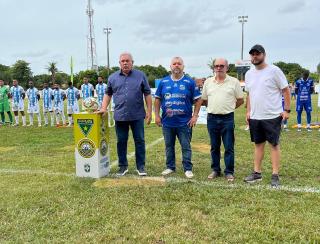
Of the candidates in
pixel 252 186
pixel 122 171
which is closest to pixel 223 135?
pixel 252 186

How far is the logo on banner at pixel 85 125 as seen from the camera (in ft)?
21.0

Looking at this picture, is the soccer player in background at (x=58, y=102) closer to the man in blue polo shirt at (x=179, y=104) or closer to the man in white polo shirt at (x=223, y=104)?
the man in blue polo shirt at (x=179, y=104)

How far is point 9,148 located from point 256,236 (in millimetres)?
7813

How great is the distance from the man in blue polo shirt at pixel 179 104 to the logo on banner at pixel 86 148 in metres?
1.23

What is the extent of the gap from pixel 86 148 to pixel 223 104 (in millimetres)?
2316

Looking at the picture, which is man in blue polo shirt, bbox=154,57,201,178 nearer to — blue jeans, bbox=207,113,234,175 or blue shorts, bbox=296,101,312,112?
blue jeans, bbox=207,113,234,175

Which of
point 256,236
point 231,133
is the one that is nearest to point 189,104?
point 231,133

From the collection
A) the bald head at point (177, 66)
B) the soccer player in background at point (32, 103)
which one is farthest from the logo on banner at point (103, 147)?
the soccer player in background at point (32, 103)

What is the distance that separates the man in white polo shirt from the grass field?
1.79ft

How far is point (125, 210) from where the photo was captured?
476 centimetres

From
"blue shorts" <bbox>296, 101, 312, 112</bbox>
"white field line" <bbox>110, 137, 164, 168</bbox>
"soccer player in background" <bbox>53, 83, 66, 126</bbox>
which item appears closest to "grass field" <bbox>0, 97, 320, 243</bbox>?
"white field line" <bbox>110, 137, 164, 168</bbox>

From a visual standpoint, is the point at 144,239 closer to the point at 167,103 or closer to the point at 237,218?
the point at 237,218

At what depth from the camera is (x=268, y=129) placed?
5820 mm

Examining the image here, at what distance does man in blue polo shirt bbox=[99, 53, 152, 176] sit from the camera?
6.52m
